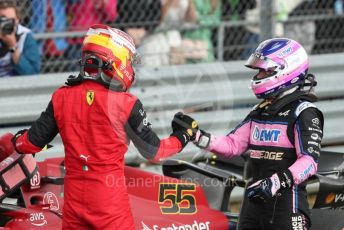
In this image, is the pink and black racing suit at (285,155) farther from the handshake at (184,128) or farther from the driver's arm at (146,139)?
the driver's arm at (146,139)

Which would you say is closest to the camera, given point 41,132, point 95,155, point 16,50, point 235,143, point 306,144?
point 95,155

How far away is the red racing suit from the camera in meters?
4.86

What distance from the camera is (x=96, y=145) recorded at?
16.0 feet

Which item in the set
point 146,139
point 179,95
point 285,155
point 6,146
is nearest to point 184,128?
point 146,139

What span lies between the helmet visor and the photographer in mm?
2722

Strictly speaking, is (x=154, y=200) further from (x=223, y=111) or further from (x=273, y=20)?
(x=273, y=20)

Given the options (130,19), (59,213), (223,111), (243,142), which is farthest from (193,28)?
(59,213)

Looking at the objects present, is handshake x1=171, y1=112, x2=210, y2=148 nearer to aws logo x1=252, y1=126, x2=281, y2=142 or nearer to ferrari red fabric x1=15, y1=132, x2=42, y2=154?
aws logo x1=252, y1=126, x2=281, y2=142

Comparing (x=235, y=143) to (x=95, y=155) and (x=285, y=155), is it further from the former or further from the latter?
(x=95, y=155)

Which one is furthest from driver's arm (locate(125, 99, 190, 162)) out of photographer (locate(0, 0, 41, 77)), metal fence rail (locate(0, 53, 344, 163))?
photographer (locate(0, 0, 41, 77))

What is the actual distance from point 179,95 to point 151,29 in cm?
118

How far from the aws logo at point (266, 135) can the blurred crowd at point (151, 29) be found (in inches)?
110

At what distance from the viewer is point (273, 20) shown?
840 cm

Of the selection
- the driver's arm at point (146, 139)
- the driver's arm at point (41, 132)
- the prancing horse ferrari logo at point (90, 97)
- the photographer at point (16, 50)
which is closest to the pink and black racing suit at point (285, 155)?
the driver's arm at point (146, 139)
